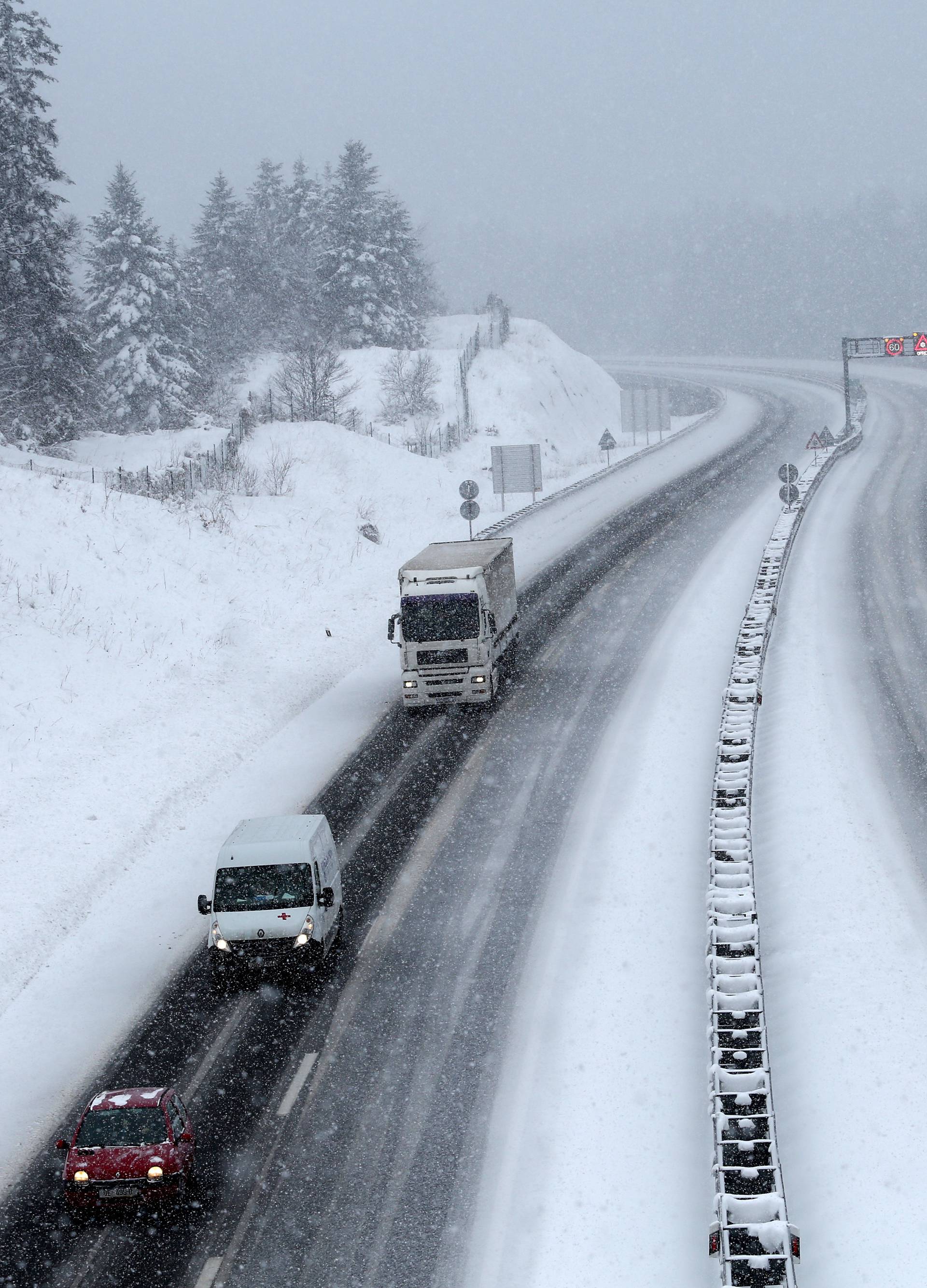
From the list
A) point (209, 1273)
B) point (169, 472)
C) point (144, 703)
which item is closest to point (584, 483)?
point (169, 472)

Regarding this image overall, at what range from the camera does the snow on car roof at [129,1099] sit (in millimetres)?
12523

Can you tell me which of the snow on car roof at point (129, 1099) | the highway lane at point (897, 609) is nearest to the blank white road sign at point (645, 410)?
the highway lane at point (897, 609)

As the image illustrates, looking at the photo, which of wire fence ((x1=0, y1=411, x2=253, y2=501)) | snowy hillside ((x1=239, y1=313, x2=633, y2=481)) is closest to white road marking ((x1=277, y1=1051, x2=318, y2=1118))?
wire fence ((x1=0, y1=411, x2=253, y2=501))

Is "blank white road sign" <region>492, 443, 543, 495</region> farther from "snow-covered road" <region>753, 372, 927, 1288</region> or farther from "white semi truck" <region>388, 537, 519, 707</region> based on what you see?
"white semi truck" <region>388, 537, 519, 707</region>

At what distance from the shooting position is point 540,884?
19156 mm

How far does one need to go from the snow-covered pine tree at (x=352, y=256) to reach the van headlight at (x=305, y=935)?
7029cm

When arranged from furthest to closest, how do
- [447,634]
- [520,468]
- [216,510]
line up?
[520,468], [216,510], [447,634]

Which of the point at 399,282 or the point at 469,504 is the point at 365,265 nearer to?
the point at 399,282

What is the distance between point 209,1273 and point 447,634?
645 inches

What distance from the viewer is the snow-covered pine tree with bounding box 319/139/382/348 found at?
82500mm

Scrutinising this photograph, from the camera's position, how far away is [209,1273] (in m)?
11.4

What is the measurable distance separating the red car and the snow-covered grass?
1.48 m

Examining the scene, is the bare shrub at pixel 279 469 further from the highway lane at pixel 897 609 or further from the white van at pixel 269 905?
the white van at pixel 269 905

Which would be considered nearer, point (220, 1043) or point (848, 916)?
point (220, 1043)
